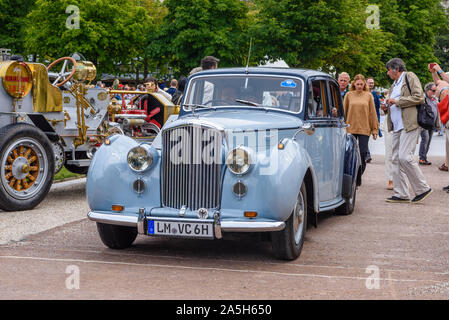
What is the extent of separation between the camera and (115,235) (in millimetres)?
6902

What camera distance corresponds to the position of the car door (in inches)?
309

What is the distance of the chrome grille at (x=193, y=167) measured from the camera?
6.32m

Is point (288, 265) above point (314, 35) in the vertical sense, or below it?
below

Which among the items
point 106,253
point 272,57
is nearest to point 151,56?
point 272,57

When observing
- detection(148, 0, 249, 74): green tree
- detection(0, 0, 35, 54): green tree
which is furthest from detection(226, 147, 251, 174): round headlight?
detection(0, 0, 35, 54): green tree

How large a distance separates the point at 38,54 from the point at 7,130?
35.0 metres

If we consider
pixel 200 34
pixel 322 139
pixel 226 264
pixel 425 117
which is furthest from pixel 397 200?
pixel 200 34

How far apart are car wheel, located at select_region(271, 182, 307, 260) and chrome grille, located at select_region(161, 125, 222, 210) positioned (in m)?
0.63

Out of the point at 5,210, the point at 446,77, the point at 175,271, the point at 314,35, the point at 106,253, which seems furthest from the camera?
the point at 314,35

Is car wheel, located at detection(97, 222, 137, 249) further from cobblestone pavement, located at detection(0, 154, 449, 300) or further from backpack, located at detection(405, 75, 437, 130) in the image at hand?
backpack, located at detection(405, 75, 437, 130)

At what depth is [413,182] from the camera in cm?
1079

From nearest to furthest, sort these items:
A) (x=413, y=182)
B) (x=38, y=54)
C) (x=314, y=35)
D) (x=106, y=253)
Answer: (x=106, y=253), (x=413, y=182), (x=314, y=35), (x=38, y=54)

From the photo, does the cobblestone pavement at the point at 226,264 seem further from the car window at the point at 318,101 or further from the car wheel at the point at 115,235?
the car window at the point at 318,101
